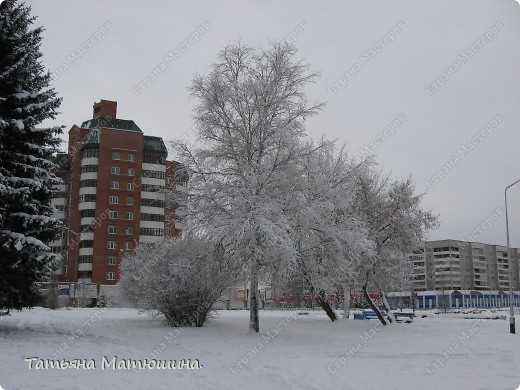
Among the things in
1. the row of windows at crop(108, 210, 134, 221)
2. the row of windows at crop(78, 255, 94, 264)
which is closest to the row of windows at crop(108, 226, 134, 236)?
the row of windows at crop(108, 210, 134, 221)

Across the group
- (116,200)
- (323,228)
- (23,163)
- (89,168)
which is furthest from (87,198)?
(323,228)

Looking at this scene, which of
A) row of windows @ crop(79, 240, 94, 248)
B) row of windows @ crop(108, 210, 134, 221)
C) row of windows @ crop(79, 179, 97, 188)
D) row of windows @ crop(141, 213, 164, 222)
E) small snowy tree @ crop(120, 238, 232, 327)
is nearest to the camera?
small snowy tree @ crop(120, 238, 232, 327)

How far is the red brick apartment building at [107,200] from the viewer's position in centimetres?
7875

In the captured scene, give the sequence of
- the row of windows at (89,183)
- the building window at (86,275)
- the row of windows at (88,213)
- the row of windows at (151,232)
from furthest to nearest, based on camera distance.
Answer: the row of windows at (151,232)
the row of windows at (89,183)
the row of windows at (88,213)
the building window at (86,275)

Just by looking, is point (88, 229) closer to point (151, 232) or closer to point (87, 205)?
point (87, 205)

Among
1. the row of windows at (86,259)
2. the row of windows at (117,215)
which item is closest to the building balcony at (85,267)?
the row of windows at (86,259)

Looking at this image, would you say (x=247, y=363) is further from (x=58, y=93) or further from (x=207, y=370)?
(x=58, y=93)

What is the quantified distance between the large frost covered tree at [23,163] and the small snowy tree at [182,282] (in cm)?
589

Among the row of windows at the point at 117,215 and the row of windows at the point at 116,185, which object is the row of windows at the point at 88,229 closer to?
the row of windows at the point at 117,215

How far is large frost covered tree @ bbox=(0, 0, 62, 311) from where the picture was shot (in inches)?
694

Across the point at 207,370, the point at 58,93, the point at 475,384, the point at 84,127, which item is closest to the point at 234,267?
the point at 207,370

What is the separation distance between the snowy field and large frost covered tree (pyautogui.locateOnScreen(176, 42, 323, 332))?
11.9 ft

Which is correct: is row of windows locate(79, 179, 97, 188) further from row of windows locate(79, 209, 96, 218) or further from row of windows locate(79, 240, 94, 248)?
row of windows locate(79, 240, 94, 248)

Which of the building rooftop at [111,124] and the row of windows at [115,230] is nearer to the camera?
the row of windows at [115,230]
